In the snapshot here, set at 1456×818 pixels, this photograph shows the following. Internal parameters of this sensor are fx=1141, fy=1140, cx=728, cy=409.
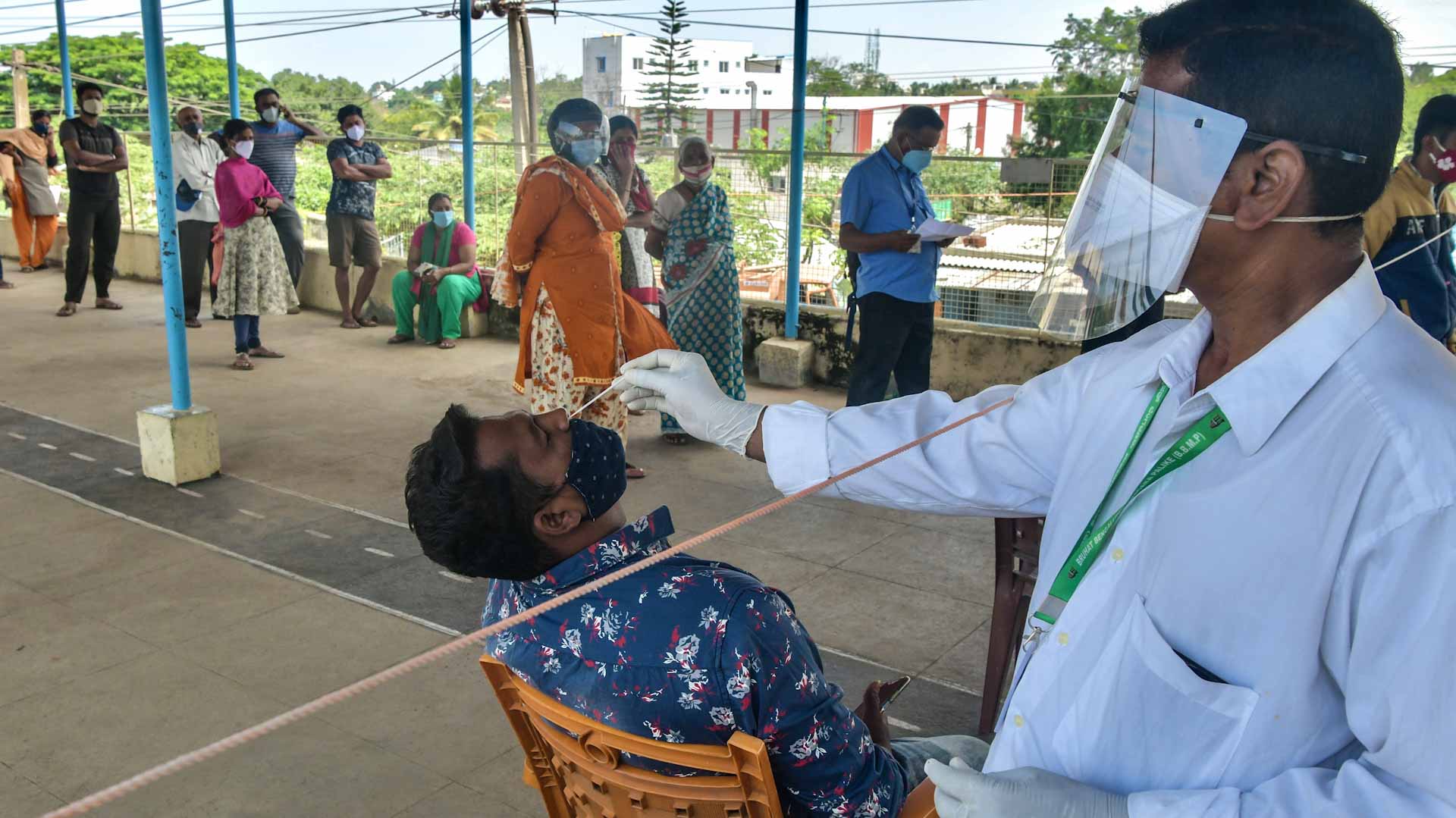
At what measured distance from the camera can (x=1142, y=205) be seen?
1.22 metres

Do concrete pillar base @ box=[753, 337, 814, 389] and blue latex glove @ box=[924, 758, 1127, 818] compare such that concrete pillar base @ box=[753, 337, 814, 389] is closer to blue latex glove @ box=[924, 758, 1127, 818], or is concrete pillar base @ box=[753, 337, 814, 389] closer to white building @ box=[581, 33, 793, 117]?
blue latex glove @ box=[924, 758, 1127, 818]

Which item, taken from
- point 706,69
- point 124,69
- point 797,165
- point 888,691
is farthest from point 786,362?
point 706,69

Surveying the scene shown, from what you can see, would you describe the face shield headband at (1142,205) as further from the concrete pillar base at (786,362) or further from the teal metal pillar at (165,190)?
the concrete pillar base at (786,362)

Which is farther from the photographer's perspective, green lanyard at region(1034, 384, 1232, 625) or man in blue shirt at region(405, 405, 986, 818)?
man in blue shirt at region(405, 405, 986, 818)

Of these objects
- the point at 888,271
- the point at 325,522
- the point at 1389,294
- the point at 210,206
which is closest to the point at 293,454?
the point at 325,522

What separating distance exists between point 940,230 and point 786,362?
219 centimetres

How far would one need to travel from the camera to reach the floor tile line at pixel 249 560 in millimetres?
3584

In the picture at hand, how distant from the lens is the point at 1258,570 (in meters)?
1.04

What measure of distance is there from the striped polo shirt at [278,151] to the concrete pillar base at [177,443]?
161 inches

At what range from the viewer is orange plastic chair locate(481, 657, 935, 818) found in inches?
57.5

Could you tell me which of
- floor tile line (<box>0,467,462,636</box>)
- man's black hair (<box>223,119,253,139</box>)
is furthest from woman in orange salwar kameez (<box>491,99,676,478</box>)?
man's black hair (<box>223,119,253,139</box>)

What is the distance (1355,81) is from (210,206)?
863 centimetres

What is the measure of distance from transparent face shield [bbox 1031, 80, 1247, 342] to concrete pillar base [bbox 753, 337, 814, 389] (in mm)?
5587

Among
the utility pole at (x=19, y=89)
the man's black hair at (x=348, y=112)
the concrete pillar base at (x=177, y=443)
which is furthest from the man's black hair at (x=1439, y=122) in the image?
the utility pole at (x=19, y=89)
